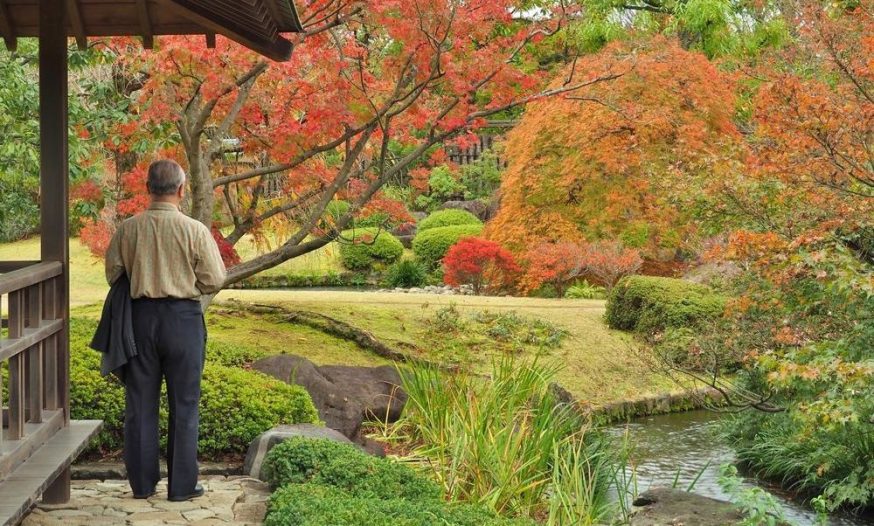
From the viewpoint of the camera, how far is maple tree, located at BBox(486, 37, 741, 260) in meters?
16.7

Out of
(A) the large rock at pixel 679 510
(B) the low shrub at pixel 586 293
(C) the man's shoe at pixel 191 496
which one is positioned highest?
(B) the low shrub at pixel 586 293

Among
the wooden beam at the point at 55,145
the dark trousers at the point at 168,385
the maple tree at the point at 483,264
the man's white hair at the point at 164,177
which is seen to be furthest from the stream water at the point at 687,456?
the maple tree at the point at 483,264

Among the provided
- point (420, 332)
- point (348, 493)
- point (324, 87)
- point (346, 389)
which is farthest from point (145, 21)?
point (420, 332)

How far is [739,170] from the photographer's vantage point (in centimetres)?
887

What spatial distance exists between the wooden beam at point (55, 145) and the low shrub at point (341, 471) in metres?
1.27

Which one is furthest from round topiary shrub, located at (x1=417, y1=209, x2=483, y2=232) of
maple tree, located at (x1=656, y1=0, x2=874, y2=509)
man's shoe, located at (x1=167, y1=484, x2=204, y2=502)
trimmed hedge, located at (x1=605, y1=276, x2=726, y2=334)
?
man's shoe, located at (x1=167, y1=484, x2=204, y2=502)

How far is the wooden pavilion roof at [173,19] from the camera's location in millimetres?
5227

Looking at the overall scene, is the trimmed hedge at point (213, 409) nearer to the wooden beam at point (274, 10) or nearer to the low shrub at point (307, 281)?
the wooden beam at point (274, 10)

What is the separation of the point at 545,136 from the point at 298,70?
8.39m

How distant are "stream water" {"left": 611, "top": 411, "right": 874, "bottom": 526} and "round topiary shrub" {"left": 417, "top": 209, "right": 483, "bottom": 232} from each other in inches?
513

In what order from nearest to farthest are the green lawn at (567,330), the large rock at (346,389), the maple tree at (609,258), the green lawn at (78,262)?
the large rock at (346,389), the green lawn at (567,330), the maple tree at (609,258), the green lawn at (78,262)

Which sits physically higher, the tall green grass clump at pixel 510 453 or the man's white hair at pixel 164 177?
the man's white hair at pixel 164 177

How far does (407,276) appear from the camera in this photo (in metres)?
23.4

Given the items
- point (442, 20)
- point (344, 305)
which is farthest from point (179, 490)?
point (344, 305)
